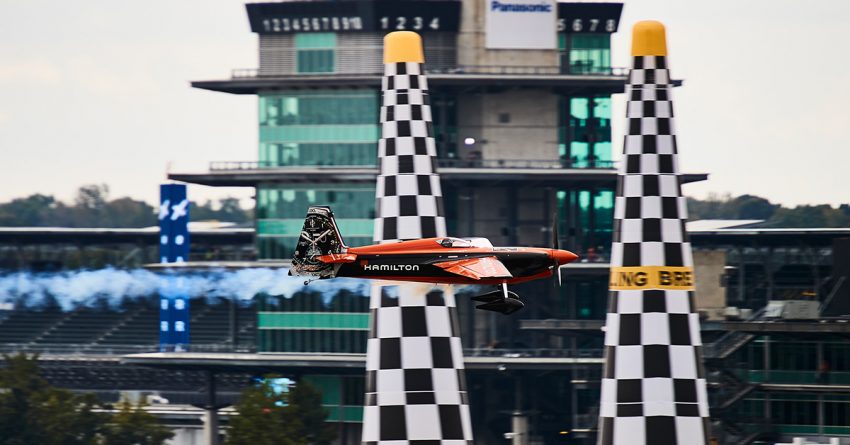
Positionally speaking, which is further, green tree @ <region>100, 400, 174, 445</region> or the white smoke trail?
green tree @ <region>100, 400, 174, 445</region>

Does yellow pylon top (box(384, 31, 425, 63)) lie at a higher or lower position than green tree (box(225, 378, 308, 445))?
higher

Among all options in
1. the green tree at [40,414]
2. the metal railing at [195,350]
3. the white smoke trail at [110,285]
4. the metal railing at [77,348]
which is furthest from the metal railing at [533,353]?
the white smoke trail at [110,285]

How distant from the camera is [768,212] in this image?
9944 centimetres

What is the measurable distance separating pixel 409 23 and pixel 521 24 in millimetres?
6155

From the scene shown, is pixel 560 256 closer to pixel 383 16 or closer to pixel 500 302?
pixel 500 302

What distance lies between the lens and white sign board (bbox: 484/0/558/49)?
84625mm

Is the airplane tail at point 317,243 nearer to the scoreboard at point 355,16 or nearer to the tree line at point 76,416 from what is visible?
the tree line at point 76,416

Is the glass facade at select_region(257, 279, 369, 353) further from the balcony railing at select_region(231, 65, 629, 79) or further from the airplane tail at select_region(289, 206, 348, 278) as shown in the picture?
the airplane tail at select_region(289, 206, 348, 278)

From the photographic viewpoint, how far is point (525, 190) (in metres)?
88.2

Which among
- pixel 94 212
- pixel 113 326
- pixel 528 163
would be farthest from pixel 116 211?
pixel 528 163

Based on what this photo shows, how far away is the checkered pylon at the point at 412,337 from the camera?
2388cm

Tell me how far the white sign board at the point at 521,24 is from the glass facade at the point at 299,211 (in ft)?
38.5

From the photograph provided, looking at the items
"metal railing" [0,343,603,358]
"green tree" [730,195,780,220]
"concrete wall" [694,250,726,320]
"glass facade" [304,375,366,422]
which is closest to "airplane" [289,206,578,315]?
"concrete wall" [694,250,726,320]

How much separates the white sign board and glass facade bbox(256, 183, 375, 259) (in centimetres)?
1172
